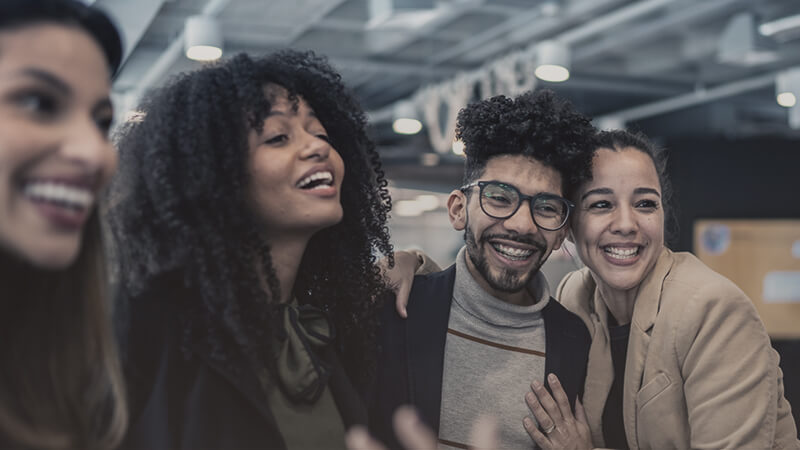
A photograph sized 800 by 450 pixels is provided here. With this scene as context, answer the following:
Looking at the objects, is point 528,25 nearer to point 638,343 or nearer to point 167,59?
point 167,59

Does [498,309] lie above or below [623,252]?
below

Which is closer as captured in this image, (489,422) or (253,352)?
(489,422)

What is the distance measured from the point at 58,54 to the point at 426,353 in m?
1.27

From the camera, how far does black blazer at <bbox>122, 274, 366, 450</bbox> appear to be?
134cm

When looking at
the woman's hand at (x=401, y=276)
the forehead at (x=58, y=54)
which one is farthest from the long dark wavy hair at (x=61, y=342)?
the woman's hand at (x=401, y=276)

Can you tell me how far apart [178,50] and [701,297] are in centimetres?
530

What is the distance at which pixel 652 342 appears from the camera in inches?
75.5

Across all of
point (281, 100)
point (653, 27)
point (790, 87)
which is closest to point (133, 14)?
point (281, 100)

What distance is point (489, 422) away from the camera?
3.76ft

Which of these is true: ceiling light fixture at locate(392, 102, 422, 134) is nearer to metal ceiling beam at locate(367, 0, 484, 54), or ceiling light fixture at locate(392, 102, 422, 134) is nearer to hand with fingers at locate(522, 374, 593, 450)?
metal ceiling beam at locate(367, 0, 484, 54)

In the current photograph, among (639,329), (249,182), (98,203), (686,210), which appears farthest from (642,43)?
(98,203)

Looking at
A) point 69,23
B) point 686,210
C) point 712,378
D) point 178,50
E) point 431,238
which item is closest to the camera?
point 69,23

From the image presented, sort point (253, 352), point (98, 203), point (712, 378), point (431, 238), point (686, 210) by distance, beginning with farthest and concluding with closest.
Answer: point (431, 238), point (686, 210), point (712, 378), point (253, 352), point (98, 203)

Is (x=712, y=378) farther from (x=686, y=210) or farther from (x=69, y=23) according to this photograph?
(x=686, y=210)
